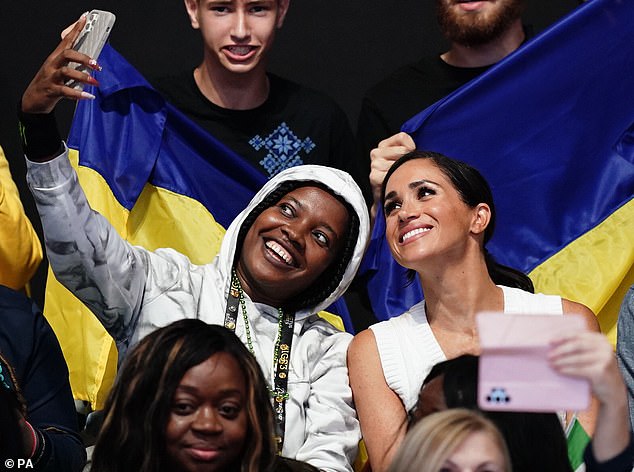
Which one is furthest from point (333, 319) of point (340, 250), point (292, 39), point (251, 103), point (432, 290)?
point (292, 39)

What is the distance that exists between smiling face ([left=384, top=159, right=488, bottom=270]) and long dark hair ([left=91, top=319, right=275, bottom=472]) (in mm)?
714

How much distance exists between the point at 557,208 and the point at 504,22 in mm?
625

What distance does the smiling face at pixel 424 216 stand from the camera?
3510mm

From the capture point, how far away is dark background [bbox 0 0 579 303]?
4.97m

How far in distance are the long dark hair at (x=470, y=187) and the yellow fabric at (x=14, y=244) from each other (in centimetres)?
100

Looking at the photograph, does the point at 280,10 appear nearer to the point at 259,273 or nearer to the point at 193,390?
the point at 259,273

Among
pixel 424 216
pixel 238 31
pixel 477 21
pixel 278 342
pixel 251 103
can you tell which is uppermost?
pixel 477 21

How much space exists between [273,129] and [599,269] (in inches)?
43.5

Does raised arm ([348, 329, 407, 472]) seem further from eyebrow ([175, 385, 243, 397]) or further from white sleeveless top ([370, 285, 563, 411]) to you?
eyebrow ([175, 385, 243, 397])

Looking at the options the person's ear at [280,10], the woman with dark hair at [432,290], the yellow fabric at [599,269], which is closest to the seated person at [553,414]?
the woman with dark hair at [432,290]

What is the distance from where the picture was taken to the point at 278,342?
350 centimetres

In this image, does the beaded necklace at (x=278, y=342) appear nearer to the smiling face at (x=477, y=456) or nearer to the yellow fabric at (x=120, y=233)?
the yellow fabric at (x=120, y=233)

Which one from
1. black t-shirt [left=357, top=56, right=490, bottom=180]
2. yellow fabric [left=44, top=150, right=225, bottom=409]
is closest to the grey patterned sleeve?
yellow fabric [left=44, top=150, right=225, bottom=409]

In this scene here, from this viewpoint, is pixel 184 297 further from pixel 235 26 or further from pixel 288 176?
pixel 235 26
